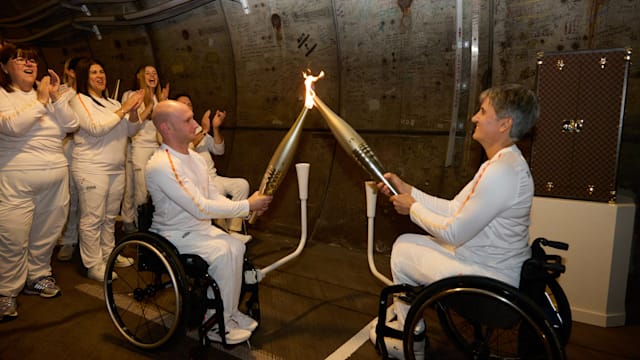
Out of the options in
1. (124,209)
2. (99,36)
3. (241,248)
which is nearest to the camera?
(241,248)

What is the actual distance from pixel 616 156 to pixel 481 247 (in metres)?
1.38

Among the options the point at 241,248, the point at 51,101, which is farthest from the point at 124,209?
the point at 241,248

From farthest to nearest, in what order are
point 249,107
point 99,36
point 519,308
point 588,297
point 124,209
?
1. point 99,36
2. point 249,107
3. point 124,209
4. point 588,297
5. point 519,308

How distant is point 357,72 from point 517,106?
2530mm

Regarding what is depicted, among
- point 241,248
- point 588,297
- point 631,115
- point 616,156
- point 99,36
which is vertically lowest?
point 588,297

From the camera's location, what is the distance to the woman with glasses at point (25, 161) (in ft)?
8.98

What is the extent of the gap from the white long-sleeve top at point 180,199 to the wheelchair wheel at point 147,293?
0.63ft

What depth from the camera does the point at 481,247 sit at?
1871 millimetres

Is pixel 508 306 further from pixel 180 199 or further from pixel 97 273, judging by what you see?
pixel 97 273

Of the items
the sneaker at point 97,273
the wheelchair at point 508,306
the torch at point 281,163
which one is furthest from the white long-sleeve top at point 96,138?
the wheelchair at point 508,306

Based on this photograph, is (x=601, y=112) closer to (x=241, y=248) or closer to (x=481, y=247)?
(x=481, y=247)

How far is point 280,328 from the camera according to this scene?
2.71 m

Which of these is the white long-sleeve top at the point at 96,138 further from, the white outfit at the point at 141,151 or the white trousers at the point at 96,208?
the white outfit at the point at 141,151

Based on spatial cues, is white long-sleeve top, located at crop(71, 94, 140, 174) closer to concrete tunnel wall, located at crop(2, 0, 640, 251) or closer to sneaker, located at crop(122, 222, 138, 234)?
sneaker, located at crop(122, 222, 138, 234)
